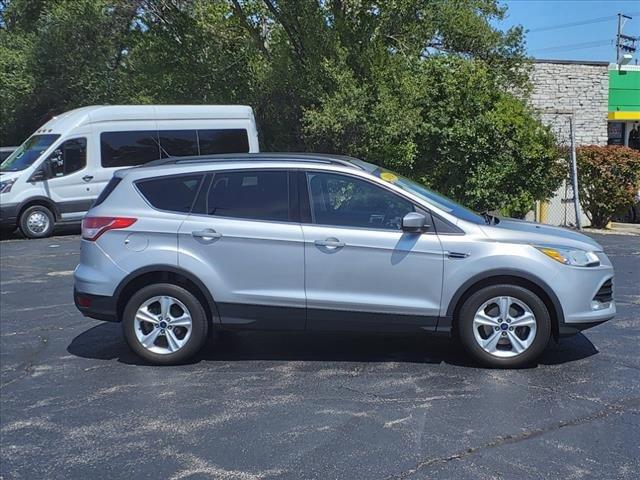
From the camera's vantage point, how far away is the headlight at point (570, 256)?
204 inches

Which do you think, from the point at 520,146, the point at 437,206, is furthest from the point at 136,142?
the point at 437,206

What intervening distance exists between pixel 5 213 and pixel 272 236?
34.6 ft

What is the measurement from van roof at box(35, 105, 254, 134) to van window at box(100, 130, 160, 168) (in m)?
0.37

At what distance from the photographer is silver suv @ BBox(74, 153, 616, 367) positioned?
5.21 m

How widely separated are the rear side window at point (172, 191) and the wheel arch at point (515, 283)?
92.1 inches

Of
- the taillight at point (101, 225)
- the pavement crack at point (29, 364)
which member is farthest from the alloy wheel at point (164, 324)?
the pavement crack at point (29, 364)

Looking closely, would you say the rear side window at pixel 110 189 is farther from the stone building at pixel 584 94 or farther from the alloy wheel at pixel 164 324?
the stone building at pixel 584 94

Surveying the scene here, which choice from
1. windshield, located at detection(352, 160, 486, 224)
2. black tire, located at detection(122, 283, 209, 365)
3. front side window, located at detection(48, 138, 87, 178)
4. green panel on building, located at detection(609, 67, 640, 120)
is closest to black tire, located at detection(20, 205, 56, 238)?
front side window, located at detection(48, 138, 87, 178)

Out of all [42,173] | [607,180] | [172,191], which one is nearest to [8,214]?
[42,173]

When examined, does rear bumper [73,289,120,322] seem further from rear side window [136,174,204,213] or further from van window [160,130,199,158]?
van window [160,130,199,158]

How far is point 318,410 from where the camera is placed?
457 cm

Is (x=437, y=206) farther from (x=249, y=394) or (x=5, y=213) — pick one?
(x=5, y=213)

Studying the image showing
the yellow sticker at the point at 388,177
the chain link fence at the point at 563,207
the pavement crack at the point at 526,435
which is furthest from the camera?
the chain link fence at the point at 563,207

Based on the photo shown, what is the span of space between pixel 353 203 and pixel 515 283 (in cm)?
145
